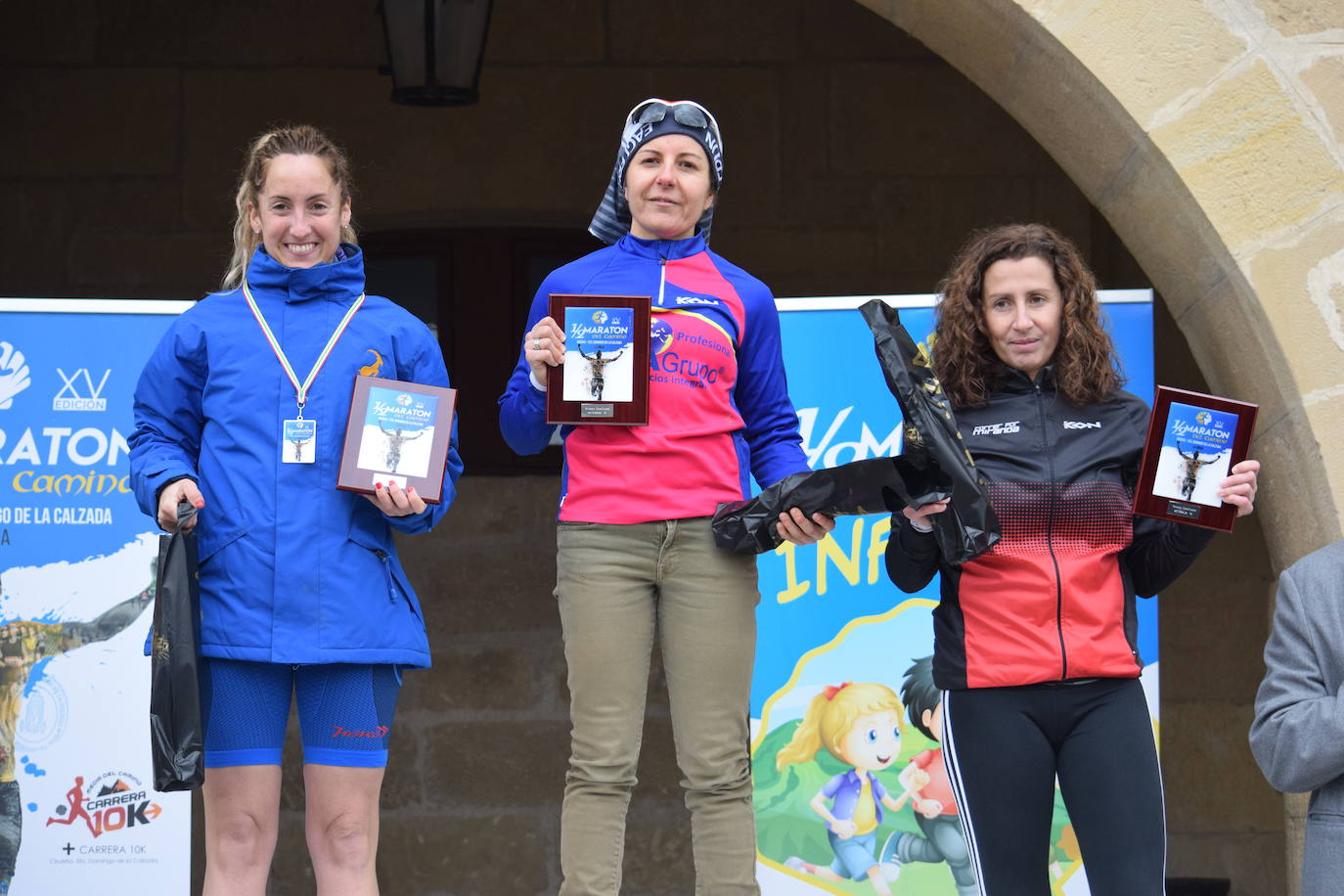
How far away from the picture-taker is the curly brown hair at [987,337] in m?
3.25

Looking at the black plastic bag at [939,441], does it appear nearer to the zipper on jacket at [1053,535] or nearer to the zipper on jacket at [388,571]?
the zipper on jacket at [1053,535]

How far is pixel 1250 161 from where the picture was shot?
3.92 m

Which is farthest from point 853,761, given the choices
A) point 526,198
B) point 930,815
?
point 526,198

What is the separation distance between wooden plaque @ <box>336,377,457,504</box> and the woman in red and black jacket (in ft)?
2.75

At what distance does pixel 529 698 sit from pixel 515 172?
182 cm

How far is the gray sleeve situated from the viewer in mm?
2605

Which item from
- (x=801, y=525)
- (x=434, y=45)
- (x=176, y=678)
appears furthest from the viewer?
(x=434, y=45)

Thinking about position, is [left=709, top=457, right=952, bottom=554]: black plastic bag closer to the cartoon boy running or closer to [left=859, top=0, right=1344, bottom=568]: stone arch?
the cartoon boy running

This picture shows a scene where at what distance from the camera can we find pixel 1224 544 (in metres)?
6.13

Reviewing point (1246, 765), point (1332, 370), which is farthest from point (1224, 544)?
point (1332, 370)

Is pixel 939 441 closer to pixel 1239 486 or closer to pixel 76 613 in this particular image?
pixel 1239 486

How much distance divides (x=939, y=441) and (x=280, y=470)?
116cm

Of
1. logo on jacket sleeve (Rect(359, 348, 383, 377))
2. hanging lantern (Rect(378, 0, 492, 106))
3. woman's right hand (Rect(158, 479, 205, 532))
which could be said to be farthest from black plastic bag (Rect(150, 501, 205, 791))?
hanging lantern (Rect(378, 0, 492, 106))

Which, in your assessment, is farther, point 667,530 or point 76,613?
point 76,613
